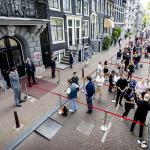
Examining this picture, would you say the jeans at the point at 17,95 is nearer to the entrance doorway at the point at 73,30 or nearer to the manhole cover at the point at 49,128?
the manhole cover at the point at 49,128

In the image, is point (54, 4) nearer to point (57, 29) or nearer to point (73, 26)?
point (57, 29)

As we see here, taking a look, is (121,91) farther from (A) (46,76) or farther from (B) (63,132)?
(A) (46,76)

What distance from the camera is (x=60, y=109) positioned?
7.45m

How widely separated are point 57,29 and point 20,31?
529cm

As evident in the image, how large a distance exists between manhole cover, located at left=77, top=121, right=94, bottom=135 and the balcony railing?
8032mm

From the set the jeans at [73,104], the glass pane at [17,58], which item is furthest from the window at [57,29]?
the jeans at [73,104]

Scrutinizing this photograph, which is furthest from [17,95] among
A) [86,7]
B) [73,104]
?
[86,7]

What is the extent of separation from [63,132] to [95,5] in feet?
69.2

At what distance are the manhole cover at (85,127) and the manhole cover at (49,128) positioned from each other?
0.91 meters

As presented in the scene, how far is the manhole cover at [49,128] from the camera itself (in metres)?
5.87

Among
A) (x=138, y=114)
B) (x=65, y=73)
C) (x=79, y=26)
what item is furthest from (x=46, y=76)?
(x=79, y=26)

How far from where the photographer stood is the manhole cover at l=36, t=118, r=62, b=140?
19.2ft

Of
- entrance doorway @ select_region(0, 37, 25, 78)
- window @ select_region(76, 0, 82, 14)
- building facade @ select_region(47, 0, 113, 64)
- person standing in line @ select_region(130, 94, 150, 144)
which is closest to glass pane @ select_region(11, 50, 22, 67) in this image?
entrance doorway @ select_region(0, 37, 25, 78)

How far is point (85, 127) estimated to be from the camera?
6.23 metres
